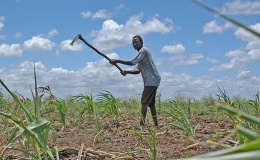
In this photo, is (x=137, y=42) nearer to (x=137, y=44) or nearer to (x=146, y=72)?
(x=137, y=44)

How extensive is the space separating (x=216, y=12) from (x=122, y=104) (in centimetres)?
1144

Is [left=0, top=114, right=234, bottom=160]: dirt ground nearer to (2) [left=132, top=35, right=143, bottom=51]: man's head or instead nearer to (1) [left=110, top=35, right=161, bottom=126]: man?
(1) [left=110, top=35, right=161, bottom=126]: man

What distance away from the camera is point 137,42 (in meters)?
7.88

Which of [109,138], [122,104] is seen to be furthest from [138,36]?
[122,104]

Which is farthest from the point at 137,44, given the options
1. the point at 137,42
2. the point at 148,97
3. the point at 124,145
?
the point at 124,145

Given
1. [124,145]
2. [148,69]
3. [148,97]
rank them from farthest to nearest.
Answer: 1. [148,69]
2. [148,97]
3. [124,145]

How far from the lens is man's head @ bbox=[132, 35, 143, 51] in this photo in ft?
25.8

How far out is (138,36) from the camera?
7.95 metres

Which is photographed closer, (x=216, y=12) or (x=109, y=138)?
(x=216, y=12)

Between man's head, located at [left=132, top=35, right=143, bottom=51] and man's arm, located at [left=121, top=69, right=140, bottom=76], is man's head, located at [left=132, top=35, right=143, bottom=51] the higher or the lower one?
the higher one

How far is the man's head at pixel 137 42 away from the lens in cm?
788

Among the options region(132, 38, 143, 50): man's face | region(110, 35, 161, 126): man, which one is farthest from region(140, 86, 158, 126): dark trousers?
region(132, 38, 143, 50): man's face

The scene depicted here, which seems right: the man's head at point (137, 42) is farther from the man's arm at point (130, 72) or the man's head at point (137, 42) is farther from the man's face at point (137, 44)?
the man's arm at point (130, 72)

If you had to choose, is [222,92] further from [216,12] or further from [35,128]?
[216,12]
